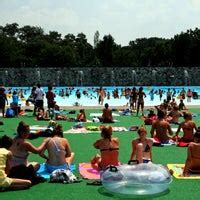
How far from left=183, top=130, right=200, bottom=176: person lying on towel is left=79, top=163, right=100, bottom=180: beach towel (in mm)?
1550

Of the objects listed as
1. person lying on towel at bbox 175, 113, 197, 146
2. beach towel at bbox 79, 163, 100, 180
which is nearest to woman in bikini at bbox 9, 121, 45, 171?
beach towel at bbox 79, 163, 100, 180

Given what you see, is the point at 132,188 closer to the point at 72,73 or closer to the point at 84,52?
the point at 72,73

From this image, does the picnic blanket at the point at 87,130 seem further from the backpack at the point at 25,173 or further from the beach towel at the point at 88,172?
the backpack at the point at 25,173

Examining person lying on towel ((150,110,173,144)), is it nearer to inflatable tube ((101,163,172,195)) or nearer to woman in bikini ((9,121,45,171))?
inflatable tube ((101,163,172,195))

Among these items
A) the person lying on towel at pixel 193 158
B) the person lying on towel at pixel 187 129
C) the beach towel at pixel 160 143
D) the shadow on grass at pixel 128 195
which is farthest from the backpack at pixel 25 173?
the person lying on towel at pixel 187 129

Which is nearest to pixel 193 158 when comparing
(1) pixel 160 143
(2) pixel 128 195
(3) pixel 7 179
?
(2) pixel 128 195

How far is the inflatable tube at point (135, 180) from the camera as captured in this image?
6.99 m

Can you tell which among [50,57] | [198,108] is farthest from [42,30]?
[198,108]

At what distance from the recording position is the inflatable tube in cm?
699

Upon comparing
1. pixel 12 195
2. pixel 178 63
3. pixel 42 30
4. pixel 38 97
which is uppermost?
pixel 42 30

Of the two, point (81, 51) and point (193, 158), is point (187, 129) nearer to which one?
point (193, 158)

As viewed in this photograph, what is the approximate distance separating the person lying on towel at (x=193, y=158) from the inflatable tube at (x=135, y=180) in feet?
3.67

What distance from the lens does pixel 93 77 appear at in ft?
223

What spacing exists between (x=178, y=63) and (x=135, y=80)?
20.0m
